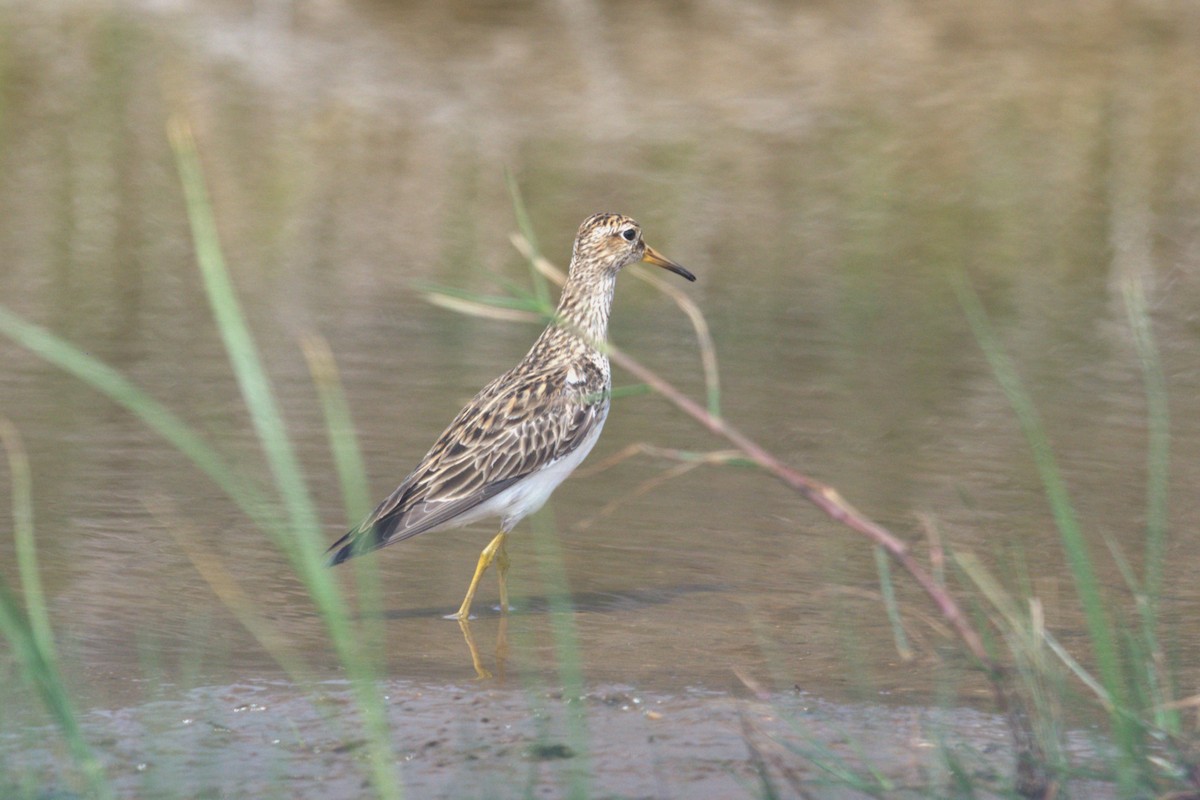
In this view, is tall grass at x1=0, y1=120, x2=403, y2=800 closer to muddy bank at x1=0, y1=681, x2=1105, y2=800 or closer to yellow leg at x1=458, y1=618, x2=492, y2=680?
muddy bank at x1=0, y1=681, x2=1105, y2=800

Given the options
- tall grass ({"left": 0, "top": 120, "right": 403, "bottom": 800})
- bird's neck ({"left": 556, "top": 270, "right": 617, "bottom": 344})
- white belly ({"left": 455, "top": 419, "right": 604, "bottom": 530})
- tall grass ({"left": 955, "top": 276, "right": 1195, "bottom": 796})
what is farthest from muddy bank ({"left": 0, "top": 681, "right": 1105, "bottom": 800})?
bird's neck ({"left": 556, "top": 270, "right": 617, "bottom": 344})

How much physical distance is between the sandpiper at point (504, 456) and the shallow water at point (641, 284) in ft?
1.13

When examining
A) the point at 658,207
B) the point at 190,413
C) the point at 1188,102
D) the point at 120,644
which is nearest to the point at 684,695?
the point at 120,644

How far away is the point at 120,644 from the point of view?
231 inches

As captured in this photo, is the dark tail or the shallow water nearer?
the dark tail

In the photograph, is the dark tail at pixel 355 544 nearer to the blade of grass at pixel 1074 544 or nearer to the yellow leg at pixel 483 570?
the yellow leg at pixel 483 570

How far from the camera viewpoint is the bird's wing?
647cm

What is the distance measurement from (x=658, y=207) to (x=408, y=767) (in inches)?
485

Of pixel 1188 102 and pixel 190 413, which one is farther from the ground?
pixel 1188 102

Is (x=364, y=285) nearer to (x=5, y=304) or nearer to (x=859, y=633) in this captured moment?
(x=5, y=304)

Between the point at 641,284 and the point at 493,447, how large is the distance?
7626 millimetres

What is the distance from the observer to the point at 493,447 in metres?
6.72

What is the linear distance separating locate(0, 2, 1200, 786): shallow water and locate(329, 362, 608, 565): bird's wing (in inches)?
15.4

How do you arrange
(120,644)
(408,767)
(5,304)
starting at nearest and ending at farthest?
(408,767), (120,644), (5,304)
